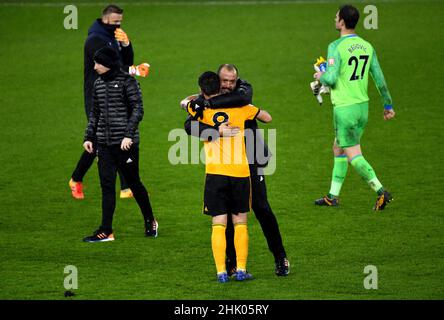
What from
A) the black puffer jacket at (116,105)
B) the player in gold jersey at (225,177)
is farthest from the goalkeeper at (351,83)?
the player in gold jersey at (225,177)

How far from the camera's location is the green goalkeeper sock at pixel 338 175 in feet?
44.1

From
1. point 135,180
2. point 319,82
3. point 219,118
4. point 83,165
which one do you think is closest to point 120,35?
point 83,165

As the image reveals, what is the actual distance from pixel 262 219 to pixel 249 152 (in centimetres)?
67

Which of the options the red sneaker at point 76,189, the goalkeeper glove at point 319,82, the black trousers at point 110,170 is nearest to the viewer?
the black trousers at point 110,170

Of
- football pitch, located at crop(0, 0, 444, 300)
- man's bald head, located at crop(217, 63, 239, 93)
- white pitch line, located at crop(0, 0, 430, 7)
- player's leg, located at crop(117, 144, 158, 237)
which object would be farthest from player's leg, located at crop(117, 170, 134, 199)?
white pitch line, located at crop(0, 0, 430, 7)

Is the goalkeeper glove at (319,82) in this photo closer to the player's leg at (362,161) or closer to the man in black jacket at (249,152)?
the player's leg at (362,161)

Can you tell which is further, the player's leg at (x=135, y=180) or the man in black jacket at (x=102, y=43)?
the man in black jacket at (x=102, y=43)

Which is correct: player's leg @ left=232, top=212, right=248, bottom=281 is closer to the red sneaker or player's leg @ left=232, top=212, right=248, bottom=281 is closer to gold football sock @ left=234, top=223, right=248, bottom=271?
gold football sock @ left=234, top=223, right=248, bottom=271

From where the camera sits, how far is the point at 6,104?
19750mm

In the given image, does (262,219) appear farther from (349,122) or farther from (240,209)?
(349,122)

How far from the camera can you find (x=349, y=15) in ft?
41.2
